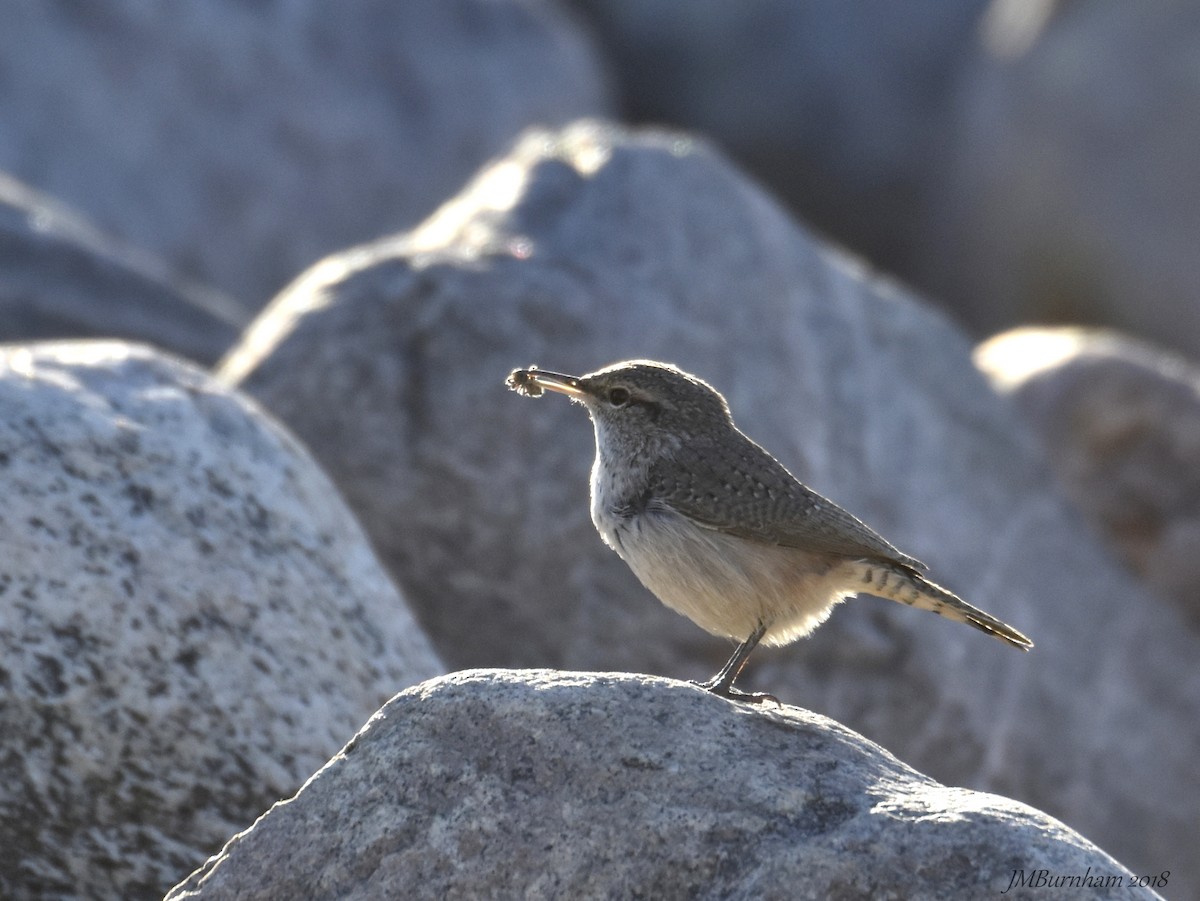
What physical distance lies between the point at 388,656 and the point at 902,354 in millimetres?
4515

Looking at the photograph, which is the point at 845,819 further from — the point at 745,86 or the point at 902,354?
the point at 745,86

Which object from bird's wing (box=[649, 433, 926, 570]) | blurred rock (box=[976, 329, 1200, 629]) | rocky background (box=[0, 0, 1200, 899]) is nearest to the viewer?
rocky background (box=[0, 0, 1200, 899])

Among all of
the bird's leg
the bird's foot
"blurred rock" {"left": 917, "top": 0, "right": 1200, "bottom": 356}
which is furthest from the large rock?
"blurred rock" {"left": 917, "top": 0, "right": 1200, "bottom": 356}

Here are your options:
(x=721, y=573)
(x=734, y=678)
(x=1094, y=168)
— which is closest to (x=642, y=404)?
(x=721, y=573)

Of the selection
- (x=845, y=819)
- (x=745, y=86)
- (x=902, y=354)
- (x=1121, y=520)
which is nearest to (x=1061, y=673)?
(x=1121, y=520)

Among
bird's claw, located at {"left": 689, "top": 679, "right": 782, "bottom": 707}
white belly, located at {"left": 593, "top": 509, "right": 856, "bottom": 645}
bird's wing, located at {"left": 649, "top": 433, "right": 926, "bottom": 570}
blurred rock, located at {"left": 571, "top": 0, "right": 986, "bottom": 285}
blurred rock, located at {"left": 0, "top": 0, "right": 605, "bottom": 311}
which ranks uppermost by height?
blurred rock, located at {"left": 571, "top": 0, "right": 986, "bottom": 285}

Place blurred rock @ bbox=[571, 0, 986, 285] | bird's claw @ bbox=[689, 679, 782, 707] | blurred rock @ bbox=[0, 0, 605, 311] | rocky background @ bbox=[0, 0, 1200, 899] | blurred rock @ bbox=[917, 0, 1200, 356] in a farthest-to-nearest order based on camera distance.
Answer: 1. blurred rock @ bbox=[571, 0, 986, 285]
2. blurred rock @ bbox=[917, 0, 1200, 356]
3. blurred rock @ bbox=[0, 0, 605, 311]
4. bird's claw @ bbox=[689, 679, 782, 707]
5. rocky background @ bbox=[0, 0, 1200, 899]

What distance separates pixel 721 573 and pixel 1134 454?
5151mm

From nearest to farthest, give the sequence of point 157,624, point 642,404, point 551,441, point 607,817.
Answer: point 607,817
point 157,624
point 642,404
point 551,441

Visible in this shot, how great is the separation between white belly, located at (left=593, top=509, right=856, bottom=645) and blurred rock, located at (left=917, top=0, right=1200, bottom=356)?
1058 centimetres

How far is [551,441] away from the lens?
736cm

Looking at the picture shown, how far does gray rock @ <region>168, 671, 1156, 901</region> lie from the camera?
12.2 feet

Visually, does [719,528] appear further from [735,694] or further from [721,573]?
[735,694]

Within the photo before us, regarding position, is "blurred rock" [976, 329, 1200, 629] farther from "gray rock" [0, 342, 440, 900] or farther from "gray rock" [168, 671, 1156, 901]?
"gray rock" [168, 671, 1156, 901]
